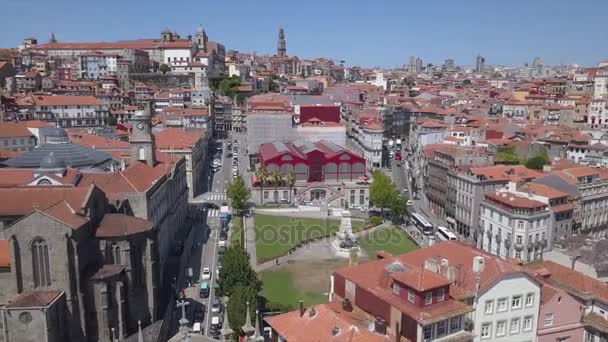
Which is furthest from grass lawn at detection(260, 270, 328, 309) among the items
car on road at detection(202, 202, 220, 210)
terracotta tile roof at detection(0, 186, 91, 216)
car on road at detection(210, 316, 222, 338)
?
car on road at detection(202, 202, 220, 210)

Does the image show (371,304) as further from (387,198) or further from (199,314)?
(387,198)

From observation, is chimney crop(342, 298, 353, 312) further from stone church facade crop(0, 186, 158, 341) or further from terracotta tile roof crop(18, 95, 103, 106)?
terracotta tile roof crop(18, 95, 103, 106)

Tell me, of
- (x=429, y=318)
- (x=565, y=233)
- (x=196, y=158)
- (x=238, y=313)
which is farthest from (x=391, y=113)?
(x=429, y=318)

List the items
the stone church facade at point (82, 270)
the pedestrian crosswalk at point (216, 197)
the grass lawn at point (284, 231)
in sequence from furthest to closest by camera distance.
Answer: the pedestrian crosswalk at point (216, 197), the grass lawn at point (284, 231), the stone church facade at point (82, 270)

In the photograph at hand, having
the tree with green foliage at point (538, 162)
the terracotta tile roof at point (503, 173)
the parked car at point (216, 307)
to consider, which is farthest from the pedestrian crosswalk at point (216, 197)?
the tree with green foliage at point (538, 162)

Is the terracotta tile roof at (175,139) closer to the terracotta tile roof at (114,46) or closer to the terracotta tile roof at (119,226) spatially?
the terracotta tile roof at (119,226)
